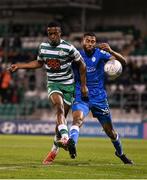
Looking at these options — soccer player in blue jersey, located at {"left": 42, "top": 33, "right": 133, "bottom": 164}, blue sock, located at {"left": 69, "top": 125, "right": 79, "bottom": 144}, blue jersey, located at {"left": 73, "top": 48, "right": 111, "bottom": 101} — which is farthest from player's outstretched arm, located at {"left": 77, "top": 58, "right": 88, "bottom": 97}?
blue sock, located at {"left": 69, "top": 125, "right": 79, "bottom": 144}

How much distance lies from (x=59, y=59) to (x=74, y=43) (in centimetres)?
2353

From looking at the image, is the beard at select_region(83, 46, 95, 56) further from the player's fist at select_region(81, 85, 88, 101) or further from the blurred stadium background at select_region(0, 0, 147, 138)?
the blurred stadium background at select_region(0, 0, 147, 138)

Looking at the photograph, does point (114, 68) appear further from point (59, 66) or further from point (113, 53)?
point (59, 66)

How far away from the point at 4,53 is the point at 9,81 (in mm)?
5489

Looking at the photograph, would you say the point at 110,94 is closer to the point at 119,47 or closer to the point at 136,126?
the point at 136,126

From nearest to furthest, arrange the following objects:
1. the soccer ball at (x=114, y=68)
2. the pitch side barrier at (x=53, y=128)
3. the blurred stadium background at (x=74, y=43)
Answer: the soccer ball at (x=114, y=68) → the pitch side barrier at (x=53, y=128) → the blurred stadium background at (x=74, y=43)

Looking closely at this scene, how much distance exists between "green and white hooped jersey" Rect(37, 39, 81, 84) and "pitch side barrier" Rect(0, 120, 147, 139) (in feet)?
54.2

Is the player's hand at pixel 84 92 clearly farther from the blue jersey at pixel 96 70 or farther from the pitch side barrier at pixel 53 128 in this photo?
the pitch side barrier at pixel 53 128

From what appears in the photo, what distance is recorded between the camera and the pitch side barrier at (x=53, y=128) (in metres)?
28.9

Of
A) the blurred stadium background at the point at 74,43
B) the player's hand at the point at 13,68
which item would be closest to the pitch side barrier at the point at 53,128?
the blurred stadium background at the point at 74,43

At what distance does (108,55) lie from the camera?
42.4 ft

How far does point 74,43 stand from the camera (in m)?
35.7

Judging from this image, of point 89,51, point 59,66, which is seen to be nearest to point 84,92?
point 59,66

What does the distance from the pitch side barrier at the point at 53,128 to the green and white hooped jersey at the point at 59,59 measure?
54.2ft
